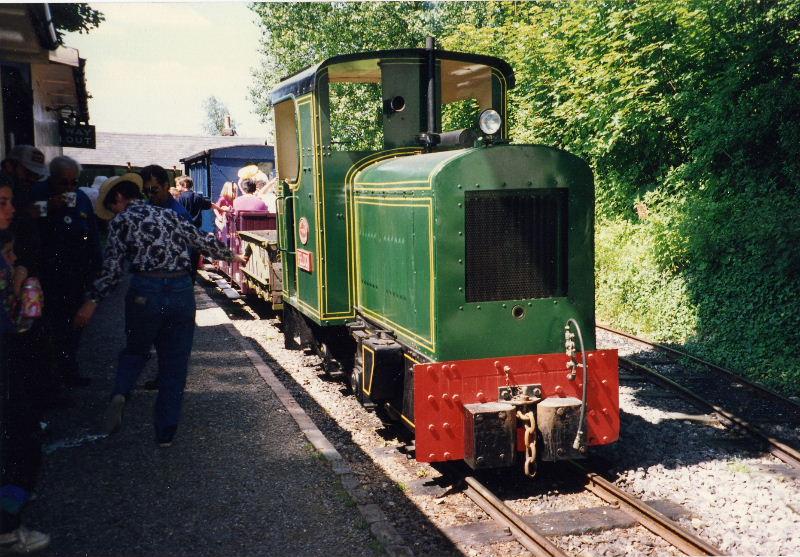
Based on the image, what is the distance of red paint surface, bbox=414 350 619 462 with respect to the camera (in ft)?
14.6

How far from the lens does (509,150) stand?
4.61 metres

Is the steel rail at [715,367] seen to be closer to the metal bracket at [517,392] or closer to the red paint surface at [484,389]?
the red paint surface at [484,389]

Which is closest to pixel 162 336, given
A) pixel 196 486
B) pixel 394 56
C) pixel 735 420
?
pixel 196 486

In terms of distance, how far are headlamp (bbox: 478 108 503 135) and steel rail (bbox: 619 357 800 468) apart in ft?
10.1

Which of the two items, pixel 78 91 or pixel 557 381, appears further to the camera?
pixel 78 91

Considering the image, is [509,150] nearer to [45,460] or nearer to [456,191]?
[456,191]

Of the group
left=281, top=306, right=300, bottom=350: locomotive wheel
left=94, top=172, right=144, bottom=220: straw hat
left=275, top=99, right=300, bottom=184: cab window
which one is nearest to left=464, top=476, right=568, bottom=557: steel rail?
left=94, top=172, right=144, bottom=220: straw hat

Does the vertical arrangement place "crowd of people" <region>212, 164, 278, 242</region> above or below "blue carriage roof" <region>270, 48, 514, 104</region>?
below

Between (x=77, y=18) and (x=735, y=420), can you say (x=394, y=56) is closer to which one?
(x=735, y=420)

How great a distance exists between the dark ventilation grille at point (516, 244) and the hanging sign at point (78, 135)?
37.3 feet

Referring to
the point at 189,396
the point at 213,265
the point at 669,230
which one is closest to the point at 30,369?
the point at 189,396

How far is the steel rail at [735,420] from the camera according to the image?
5090 millimetres

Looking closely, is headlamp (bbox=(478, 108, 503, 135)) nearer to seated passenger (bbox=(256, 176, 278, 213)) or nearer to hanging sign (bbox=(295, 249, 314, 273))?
hanging sign (bbox=(295, 249, 314, 273))

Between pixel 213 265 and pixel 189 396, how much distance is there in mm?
9711
